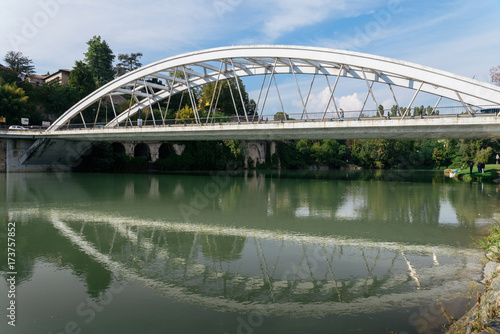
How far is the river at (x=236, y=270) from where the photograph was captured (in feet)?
18.5

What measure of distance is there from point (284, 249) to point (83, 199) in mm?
14051

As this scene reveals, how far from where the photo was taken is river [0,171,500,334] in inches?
222

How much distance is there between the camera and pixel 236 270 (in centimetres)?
798

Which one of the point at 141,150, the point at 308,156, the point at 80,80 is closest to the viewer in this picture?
the point at 141,150

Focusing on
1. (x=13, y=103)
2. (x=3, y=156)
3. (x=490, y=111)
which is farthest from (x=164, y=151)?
(x=490, y=111)

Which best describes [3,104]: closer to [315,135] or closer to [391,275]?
[315,135]

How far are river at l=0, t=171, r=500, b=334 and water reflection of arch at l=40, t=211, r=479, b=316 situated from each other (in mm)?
29

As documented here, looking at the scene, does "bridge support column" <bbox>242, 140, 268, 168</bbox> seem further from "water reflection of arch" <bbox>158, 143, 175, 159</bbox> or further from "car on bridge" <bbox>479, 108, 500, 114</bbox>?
"car on bridge" <bbox>479, 108, 500, 114</bbox>

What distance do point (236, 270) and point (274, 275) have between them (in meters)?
0.87

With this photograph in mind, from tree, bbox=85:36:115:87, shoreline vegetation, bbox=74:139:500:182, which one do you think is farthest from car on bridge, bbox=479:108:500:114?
tree, bbox=85:36:115:87

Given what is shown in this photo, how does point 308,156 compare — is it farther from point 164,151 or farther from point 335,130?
point 335,130

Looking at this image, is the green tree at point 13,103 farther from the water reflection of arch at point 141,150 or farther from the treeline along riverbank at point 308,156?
the water reflection of arch at point 141,150

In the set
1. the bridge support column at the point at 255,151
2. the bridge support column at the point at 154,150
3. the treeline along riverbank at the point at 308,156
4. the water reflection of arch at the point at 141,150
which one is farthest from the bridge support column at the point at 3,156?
the bridge support column at the point at 255,151

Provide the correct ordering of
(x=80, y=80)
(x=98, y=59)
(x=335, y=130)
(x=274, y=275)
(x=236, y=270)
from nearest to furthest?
(x=274, y=275) → (x=236, y=270) → (x=335, y=130) → (x=80, y=80) → (x=98, y=59)
